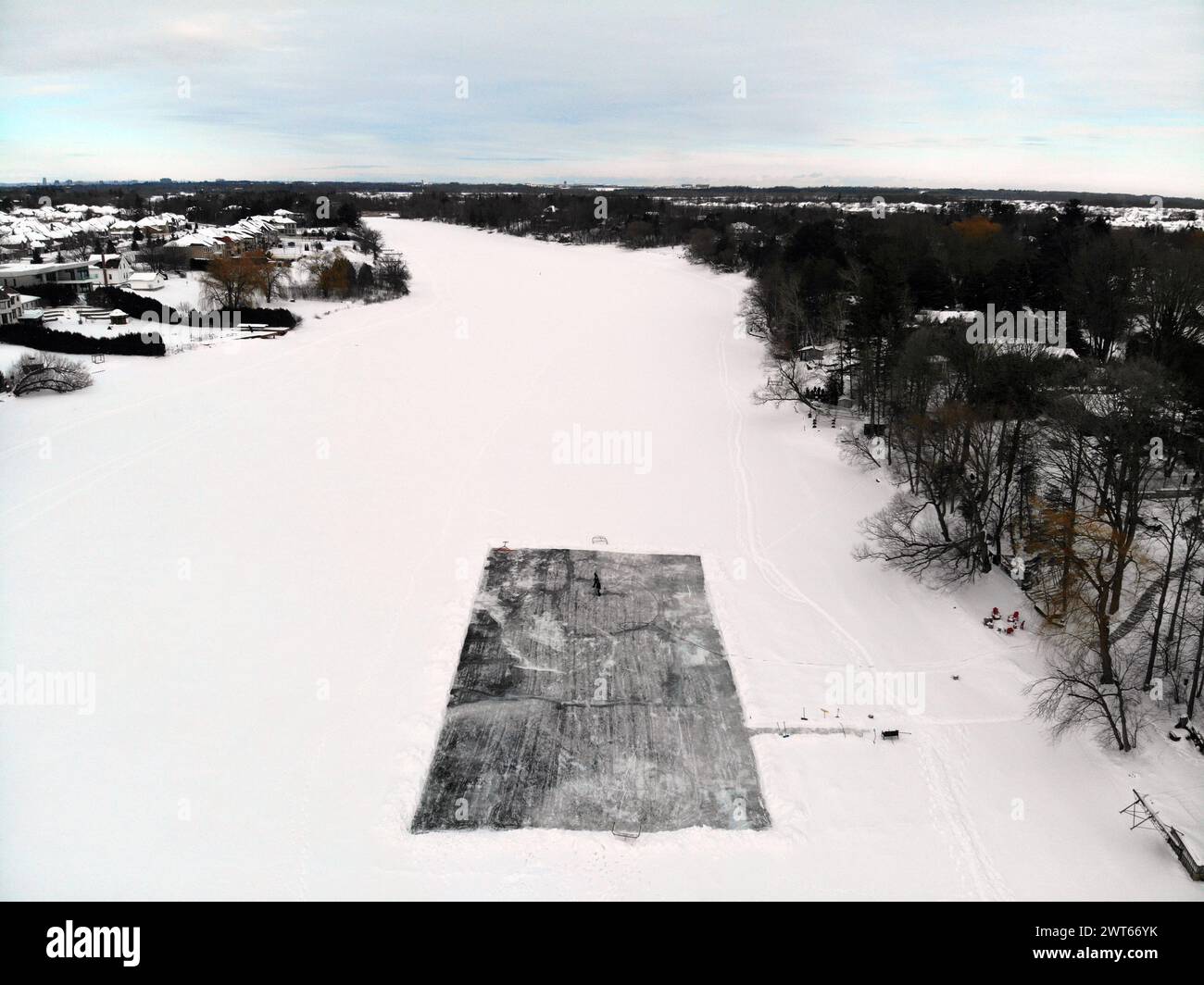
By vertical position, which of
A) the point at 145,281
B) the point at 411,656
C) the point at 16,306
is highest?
the point at 145,281

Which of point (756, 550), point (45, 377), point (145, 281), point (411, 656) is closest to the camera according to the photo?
point (411, 656)

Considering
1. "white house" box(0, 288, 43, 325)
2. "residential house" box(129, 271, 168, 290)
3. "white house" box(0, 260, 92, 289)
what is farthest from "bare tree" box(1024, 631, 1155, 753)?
"white house" box(0, 260, 92, 289)

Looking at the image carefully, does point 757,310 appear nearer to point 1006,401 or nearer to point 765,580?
point 1006,401

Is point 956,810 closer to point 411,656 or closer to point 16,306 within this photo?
point 411,656

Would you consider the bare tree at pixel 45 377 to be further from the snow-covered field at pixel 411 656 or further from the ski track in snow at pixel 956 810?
the ski track in snow at pixel 956 810

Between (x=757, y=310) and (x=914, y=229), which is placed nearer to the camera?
(x=757, y=310)

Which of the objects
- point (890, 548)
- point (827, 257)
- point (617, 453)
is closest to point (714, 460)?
point (617, 453)

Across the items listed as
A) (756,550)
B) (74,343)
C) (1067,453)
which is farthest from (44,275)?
(1067,453)

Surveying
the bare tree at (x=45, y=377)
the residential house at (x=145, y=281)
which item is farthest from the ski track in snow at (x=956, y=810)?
the residential house at (x=145, y=281)
